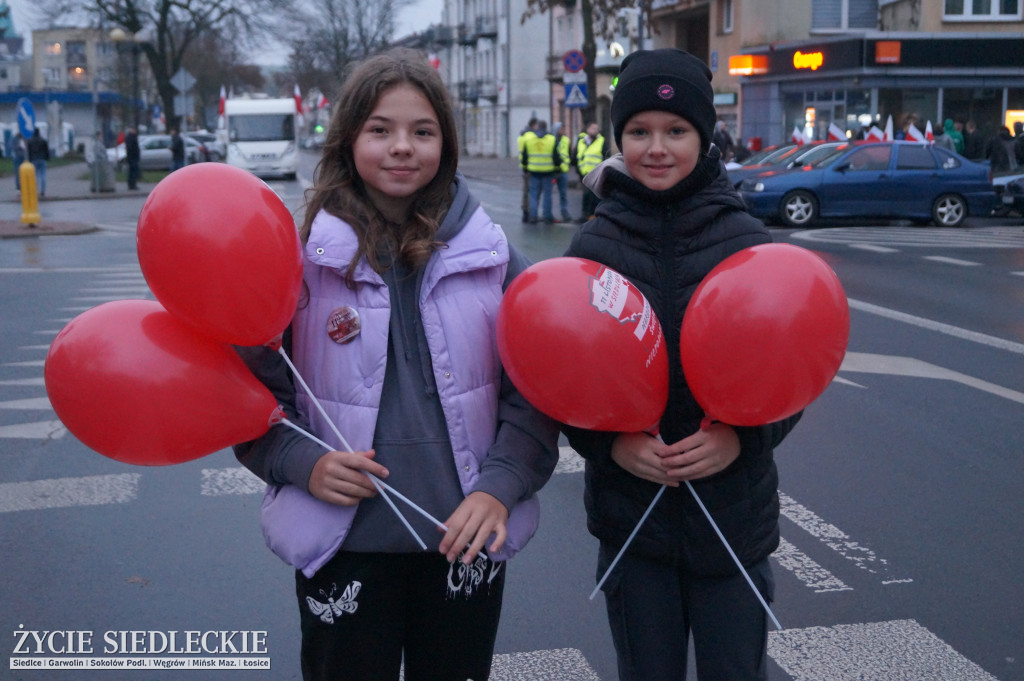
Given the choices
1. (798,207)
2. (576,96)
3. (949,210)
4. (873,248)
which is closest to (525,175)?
(798,207)

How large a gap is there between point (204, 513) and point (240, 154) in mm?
34326

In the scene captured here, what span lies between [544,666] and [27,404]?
16.1 feet

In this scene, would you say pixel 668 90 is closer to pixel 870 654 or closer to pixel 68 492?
pixel 870 654

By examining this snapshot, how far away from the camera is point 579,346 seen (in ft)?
7.45

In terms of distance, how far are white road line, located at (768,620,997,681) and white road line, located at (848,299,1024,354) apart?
568 centimetres

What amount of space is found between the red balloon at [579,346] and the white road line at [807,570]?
208 centimetres

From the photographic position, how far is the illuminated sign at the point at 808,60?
99.8 ft

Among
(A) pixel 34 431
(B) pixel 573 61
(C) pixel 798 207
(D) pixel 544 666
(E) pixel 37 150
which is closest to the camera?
(D) pixel 544 666

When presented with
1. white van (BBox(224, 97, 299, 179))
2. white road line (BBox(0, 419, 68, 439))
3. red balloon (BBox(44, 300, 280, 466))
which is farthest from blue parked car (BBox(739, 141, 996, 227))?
white van (BBox(224, 97, 299, 179))

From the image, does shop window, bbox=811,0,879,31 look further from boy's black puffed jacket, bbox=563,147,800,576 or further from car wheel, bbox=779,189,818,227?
boy's black puffed jacket, bbox=563,147,800,576

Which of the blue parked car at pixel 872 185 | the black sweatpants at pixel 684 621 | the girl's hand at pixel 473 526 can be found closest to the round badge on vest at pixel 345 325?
the girl's hand at pixel 473 526

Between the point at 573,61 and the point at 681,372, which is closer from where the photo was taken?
the point at 681,372

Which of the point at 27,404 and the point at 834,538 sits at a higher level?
the point at 27,404

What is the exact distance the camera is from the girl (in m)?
2.29
